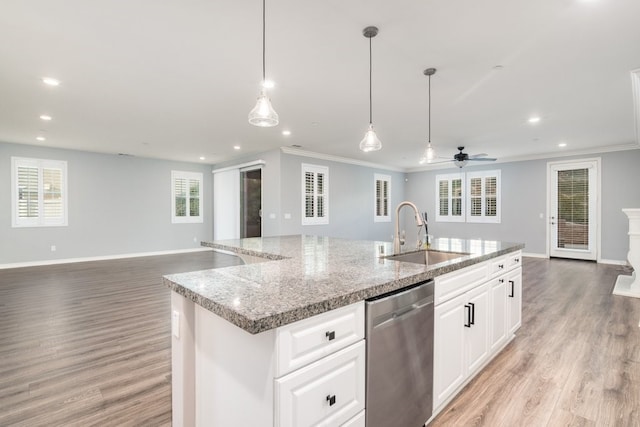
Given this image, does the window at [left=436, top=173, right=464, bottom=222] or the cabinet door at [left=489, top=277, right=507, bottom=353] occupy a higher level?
the window at [left=436, top=173, right=464, bottom=222]

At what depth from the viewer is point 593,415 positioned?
1864mm

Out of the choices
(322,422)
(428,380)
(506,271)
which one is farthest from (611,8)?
(322,422)

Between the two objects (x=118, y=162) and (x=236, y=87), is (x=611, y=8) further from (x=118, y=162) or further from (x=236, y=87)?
(x=118, y=162)

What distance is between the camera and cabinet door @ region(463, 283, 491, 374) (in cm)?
210

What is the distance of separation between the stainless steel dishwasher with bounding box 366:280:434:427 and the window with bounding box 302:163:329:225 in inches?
219

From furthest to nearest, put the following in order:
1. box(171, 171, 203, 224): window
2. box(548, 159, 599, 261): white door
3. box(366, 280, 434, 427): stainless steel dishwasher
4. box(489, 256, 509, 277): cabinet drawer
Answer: box(171, 171, 203, 224): window
box(548, 159, 599, 261): white door
box(489, 256, 509, 277): cabinet drawer
box(366, 280, 434, 427): stainless steel dishwasher

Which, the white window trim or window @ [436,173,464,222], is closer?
the white window trim

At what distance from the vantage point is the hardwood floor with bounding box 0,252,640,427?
1878mm

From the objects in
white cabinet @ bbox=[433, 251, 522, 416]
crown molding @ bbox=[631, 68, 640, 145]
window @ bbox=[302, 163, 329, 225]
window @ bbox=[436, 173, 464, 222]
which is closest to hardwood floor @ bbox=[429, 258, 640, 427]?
white cabinet @ bbox=[433, 251, 522, 416]

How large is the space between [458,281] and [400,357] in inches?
28.7

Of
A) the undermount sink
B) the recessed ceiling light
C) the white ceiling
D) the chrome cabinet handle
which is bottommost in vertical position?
the chrome cabinet handle

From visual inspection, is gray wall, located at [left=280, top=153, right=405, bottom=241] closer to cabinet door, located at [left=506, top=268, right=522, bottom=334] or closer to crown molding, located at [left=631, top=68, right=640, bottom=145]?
cabinet door, located at [left=506, top=268, right=522, bottom=334]

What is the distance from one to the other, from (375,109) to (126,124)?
396cm

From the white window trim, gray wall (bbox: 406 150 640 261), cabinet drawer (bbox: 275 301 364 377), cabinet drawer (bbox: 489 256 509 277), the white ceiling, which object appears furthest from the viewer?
the white window trim
